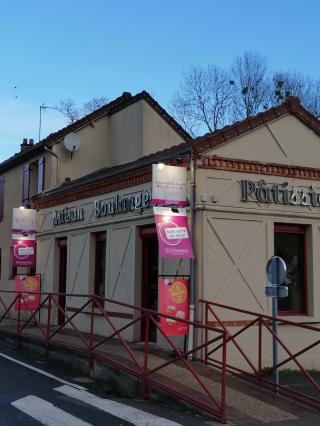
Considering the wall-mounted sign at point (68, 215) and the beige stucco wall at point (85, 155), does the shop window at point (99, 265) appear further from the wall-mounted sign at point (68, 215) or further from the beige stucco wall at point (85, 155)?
the beige stucco wall at point (85, 155)

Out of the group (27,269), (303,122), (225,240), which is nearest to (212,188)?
(225,240)

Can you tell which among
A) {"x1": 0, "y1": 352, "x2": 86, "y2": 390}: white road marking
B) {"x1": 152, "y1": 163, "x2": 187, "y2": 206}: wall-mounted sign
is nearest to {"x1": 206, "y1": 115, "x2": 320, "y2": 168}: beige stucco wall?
{"x1": 152, "y1": 163, "x2": 187, "y2": 206}: wall-mounted sign

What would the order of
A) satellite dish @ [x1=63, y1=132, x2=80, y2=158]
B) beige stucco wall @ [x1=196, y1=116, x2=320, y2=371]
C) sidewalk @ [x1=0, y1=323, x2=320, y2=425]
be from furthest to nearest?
1. satellite dish @ [x1=63, y1=132, x2=80, y2=158]
2. beige stucco wall @ [x1=196, y1=116, x2=320, y2=371]
3. sidewalk @ [x1=0, y1=323, x2=320, y2=425]

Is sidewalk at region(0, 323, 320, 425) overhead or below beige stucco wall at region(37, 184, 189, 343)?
below

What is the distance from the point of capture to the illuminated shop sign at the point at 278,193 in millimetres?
11273

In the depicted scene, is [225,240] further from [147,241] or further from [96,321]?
[96,321]

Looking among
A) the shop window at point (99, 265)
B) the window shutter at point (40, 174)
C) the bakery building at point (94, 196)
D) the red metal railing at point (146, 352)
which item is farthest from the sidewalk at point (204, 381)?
the window shutter at point (40, 174)

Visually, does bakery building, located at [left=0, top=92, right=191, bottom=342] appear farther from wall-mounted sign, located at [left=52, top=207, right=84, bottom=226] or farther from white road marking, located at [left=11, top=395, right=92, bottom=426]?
white road marking, located at [left=11, top=395, right=92, bottom=426]

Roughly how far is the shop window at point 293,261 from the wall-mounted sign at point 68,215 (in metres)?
5.35

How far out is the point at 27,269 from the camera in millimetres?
18406

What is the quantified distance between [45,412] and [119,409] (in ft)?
3.19

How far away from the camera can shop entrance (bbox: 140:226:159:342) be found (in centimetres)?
1240

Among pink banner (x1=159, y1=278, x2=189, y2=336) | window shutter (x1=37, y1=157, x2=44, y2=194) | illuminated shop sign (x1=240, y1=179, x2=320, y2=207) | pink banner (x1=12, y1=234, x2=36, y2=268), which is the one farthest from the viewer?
window shutter (x1=37, y1=157, x2=44, y2=194)

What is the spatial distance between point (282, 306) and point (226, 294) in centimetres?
163
